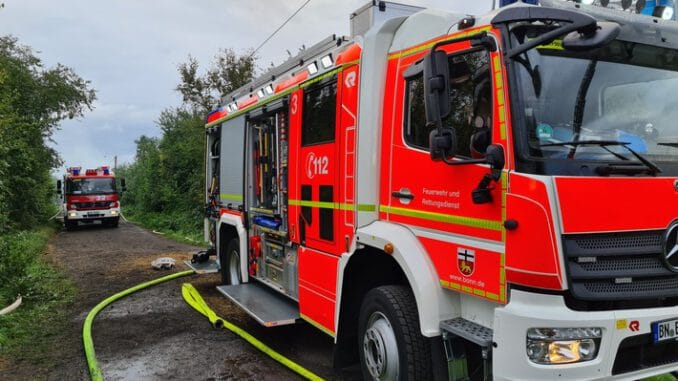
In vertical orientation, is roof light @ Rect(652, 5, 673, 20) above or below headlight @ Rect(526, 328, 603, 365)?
above

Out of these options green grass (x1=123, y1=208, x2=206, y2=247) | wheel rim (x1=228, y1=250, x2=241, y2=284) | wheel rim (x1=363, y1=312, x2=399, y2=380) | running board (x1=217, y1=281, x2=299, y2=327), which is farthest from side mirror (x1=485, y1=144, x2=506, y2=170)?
green grass (x1=123, y1=208, x2=206, y2=247)

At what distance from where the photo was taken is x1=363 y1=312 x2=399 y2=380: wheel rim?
3479 millimetres

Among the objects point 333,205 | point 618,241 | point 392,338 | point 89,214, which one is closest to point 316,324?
point 333,205

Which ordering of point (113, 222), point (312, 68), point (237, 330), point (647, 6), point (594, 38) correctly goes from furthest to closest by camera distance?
point (113, 222) < point (237, 330) < point (312, 68) < point (647, 6) < point (594, 38)

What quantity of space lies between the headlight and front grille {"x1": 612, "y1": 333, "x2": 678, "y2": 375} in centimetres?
18

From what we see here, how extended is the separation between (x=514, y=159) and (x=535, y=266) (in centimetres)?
57

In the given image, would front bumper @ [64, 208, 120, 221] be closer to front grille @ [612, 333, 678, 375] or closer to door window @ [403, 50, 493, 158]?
door window @ [403, 50, 493, 158]

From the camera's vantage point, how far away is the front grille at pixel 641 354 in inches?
103

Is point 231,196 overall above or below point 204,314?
above

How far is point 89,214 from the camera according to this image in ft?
72.7

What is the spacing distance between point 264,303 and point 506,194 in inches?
146

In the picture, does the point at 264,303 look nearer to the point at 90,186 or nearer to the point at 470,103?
the point at 470,103

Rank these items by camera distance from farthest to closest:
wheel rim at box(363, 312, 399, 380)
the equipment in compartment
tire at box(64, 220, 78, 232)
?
tire at box(64, 220, 78, 232) → the equipment in compartment → wheel rim at box(363, 312, 399, 380)

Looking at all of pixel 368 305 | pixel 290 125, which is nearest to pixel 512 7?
pixel 368 305
